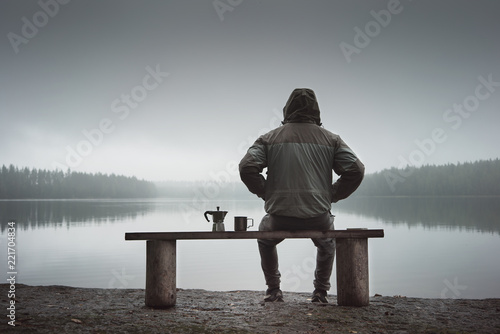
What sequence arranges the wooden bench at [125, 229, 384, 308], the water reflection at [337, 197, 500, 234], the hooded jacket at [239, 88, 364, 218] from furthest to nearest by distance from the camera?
the water reflection at [337, 197, 500, 234]
the hooded jacket at [239, 88, 364, 218]
the wooden bench at [125, 229, 384, 308]

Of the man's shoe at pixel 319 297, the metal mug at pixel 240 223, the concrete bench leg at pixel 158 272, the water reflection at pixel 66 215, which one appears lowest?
the water reflection at pixel 66 215

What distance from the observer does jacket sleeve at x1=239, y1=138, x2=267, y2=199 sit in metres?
4.83

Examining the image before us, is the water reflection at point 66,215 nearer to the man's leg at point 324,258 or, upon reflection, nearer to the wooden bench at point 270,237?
the wooden bench at point 270,237

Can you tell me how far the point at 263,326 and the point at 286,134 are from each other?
2.13 metres

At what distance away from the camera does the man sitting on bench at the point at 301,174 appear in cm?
477

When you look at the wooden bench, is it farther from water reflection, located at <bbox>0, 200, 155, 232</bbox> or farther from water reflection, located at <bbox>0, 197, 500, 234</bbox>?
water reflection, located at <bbox>0, 200, 155, 232</bbox>

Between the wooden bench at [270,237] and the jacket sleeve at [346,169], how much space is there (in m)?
0.54

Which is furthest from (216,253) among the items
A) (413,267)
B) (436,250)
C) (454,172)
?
(454,172)

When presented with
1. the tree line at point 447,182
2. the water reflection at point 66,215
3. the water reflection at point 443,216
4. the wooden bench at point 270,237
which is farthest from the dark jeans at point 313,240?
the tree line at point 447,182

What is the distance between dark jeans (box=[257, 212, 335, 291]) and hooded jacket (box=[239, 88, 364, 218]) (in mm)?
97

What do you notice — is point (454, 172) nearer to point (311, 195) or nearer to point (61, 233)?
point (61, 233)

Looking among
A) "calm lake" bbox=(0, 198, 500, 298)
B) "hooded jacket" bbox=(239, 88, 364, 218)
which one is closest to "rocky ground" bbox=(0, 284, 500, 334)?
"hooded jacket" bbox=(239, 88, 364, 218)

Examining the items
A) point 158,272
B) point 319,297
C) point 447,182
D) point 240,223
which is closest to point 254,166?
point 240,223

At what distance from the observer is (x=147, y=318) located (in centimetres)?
416
